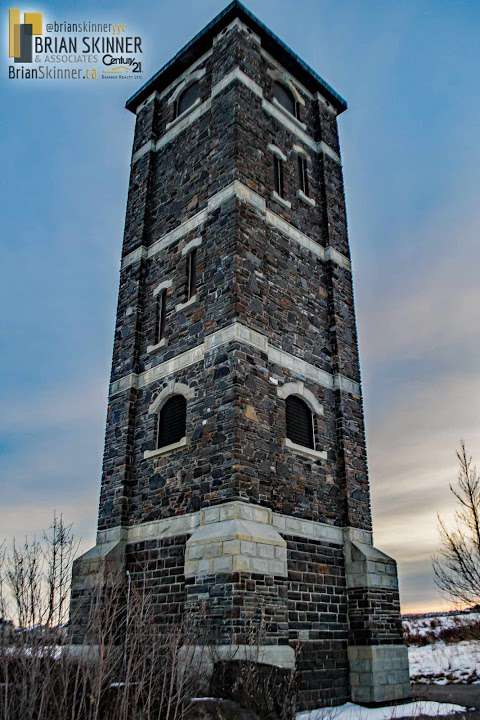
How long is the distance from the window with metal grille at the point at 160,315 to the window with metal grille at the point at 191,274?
3.20 ft

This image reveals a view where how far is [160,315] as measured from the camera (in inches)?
612

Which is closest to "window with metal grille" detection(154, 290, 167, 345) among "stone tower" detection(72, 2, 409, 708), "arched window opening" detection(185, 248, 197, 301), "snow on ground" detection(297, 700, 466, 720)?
"stone tower" detection(72, 2, 409, 708)

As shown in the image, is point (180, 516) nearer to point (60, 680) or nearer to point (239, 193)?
point (60, 680)

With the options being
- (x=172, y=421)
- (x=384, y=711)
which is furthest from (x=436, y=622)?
(x=172, y=421)

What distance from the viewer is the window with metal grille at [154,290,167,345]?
50.1 feet

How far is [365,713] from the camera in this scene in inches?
436

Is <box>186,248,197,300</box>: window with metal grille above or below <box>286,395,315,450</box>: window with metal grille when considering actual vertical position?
above

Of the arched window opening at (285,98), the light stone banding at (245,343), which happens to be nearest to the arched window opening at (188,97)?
the arched window opening at (285,98)

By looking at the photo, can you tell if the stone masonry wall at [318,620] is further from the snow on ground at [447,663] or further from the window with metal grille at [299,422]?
the snow on ground at [447,663]

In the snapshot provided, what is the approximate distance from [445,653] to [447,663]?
7.84 feet

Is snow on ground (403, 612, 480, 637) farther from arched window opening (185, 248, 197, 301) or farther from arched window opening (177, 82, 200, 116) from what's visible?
arched window opening (177, 82, 200, 116)

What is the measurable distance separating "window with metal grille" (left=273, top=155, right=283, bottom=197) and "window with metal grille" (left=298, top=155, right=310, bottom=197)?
975 millimetres

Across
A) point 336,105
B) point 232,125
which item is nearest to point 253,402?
point 232,125

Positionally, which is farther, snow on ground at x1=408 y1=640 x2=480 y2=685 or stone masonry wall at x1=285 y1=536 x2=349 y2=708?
snow on ground at x1=408 y1=640 x2=480 y2=685
